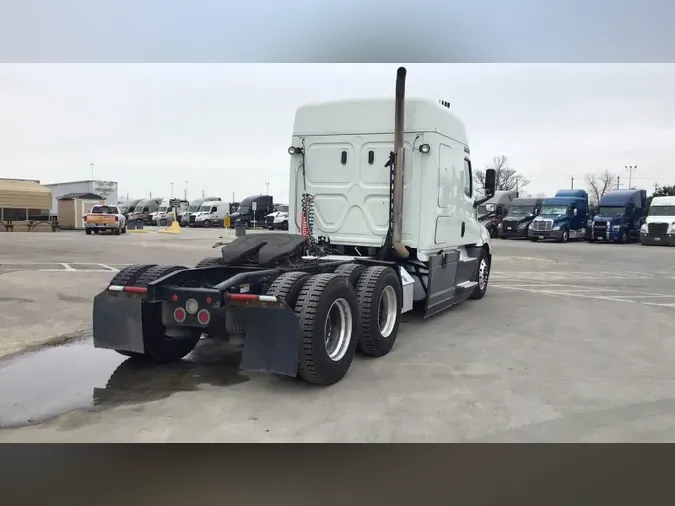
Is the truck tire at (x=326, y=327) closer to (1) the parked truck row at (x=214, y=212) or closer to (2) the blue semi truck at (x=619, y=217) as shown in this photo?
(2) the blue semi truck at (x=619, y=217)

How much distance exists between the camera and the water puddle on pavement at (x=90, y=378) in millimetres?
5051

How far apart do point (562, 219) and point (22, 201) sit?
1343 inches

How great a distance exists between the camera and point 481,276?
11172 millimetres

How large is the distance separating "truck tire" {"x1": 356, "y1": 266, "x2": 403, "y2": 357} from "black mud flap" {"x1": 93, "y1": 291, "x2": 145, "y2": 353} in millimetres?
2368

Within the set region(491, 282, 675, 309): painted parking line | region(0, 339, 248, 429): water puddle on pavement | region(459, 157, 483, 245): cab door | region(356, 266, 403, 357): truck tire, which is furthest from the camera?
region(491, 282, 675, 309): painted parking line

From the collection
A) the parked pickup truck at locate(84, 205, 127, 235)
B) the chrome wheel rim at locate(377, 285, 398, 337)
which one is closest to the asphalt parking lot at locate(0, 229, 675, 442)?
the chrome wheel rim at locate(377, 285, 398, 337)

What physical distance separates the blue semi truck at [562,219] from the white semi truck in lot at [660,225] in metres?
4.33

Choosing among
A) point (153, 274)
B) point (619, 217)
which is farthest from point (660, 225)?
point (153, 274)

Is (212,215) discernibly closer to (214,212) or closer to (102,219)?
(214,212)

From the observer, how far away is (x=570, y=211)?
117ft

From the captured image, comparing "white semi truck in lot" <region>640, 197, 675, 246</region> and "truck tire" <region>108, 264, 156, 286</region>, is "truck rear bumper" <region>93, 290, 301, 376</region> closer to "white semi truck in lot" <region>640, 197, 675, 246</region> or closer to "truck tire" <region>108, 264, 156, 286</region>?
"truck tire" <region>108, 264, 156, 286</region>

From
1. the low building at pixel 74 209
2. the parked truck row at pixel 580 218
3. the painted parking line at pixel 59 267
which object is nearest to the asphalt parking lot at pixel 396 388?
the painted parking line at pixel 59 267

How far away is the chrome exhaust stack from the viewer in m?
7.56

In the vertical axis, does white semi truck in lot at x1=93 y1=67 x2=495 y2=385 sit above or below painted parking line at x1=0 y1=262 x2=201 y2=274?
above
